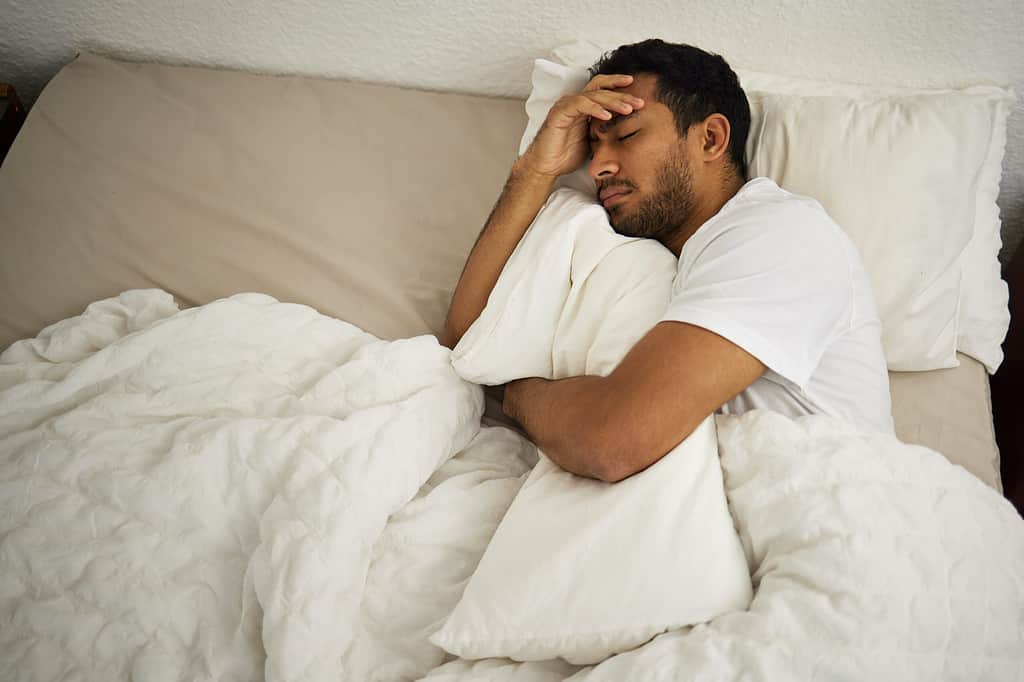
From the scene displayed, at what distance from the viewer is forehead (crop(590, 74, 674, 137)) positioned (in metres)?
1.15

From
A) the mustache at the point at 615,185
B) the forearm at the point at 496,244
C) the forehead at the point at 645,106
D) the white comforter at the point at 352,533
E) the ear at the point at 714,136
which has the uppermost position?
the forehead at the point at 645,106

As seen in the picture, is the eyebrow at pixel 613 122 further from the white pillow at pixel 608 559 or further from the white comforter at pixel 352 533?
the white comforter at pixel 352 533

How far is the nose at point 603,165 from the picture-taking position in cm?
117

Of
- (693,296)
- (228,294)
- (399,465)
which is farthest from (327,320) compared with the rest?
(693,296)

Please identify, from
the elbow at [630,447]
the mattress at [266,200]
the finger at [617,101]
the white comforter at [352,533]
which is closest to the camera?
the white comforter at [352,533]

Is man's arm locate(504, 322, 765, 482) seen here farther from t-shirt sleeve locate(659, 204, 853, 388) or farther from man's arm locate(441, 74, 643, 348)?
man's arm locate(441, 74, 643, 348)

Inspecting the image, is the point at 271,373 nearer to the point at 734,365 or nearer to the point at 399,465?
the point at 399,465

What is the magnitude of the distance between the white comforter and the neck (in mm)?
409

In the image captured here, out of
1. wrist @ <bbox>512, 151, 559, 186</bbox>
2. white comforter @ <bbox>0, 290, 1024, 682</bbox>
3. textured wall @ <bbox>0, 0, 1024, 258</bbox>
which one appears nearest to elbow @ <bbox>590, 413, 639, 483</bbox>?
white comforter @ <bbox>0, 290, 1024, 682</bbox>

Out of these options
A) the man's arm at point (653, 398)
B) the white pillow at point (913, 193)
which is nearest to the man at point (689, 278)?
the man's arm at point (653, 398)

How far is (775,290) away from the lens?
0.91m

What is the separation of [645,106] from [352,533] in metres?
0.82

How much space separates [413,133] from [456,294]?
1.54 feet

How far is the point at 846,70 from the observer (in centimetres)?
144
